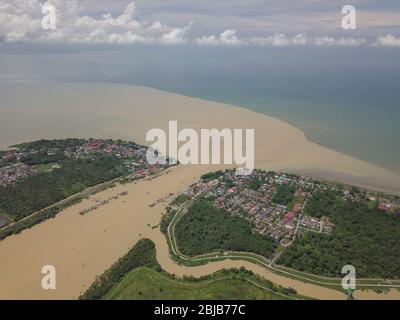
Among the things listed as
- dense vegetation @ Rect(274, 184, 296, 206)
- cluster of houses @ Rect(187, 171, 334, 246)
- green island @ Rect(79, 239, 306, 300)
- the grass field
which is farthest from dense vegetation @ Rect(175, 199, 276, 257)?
dense vegetation @ Rect(274, 184, 296, 206)

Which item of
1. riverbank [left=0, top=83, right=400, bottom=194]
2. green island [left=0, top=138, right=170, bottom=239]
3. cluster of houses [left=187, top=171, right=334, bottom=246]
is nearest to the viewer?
cluster of houses [left=187, top=171, right=334, bottom=246]

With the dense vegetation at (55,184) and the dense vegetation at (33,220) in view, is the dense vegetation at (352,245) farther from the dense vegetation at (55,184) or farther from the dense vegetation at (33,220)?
the dense vegetation at (55,184)

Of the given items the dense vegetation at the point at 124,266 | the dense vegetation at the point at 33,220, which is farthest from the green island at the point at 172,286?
the dense vegetation at the point at 33,220

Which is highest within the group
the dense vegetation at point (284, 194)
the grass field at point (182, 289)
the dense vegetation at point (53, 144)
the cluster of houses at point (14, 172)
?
the dense vegetation at point (53, 144)

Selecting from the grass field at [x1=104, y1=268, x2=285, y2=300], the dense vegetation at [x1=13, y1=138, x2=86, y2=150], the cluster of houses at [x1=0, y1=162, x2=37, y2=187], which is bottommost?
the grass field at [x1=104, y1=268, x2=285, y2=300]

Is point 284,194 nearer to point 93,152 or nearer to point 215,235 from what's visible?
point 215,235

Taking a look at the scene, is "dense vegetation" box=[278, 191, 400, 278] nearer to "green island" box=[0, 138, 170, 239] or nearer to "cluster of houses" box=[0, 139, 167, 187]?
"cluster of houses" box=[0, 139, 167, 187]

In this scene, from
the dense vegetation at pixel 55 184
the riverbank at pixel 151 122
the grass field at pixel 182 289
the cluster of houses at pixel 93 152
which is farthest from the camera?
the riverbank at pixel 151 122
